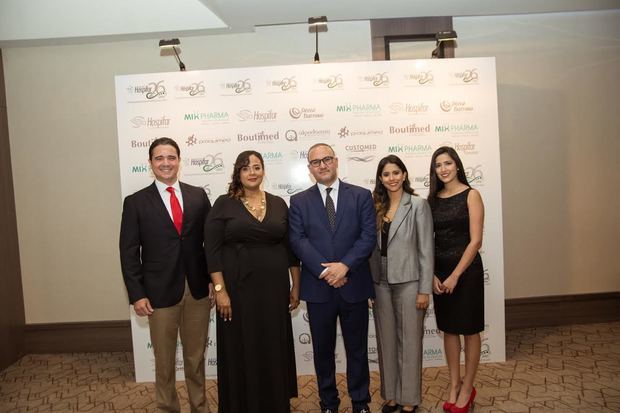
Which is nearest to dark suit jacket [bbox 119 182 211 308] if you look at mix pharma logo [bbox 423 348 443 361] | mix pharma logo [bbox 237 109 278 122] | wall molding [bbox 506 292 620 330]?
mix pharma logo [bbox 237 109 278 122]

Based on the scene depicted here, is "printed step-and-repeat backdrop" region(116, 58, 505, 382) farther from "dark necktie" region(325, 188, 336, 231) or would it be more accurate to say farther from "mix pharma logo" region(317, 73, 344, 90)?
"dark necktie" region(325, 188, 336, 231)

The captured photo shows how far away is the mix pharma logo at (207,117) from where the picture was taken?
381 centimetres

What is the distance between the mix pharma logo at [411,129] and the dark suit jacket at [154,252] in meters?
1.99

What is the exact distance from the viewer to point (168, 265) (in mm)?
2660

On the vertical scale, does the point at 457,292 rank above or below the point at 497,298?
above

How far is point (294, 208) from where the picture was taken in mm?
2764

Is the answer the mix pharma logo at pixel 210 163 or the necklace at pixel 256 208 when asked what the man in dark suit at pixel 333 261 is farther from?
the mix pharma logo at pixel 210 163

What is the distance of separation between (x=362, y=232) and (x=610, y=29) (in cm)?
397

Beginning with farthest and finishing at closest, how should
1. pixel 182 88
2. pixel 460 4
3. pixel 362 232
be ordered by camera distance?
pixel 460 4 < pixel 182 88 < pixel 362 232

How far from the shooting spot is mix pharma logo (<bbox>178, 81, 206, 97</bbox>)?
3.80m

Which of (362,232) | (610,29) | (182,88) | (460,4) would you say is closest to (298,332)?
(362,232)

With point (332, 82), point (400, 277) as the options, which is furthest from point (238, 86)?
point (400, 277)

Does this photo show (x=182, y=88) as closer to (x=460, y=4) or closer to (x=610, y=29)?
(x=460, y=4)

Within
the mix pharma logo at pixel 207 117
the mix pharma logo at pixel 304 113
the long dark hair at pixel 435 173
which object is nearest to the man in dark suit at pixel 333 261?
the long dark hair at pixel 435 173
